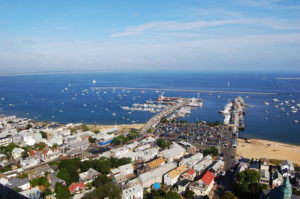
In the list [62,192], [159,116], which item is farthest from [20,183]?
[159,116]

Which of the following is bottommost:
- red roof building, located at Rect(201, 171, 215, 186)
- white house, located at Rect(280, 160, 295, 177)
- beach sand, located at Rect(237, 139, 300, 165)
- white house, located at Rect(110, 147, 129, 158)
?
beach sand, located at Rect(237, 139, 300, 165)

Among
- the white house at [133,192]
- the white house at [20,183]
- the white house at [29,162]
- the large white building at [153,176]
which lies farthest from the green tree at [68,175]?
the white house at [29,162]

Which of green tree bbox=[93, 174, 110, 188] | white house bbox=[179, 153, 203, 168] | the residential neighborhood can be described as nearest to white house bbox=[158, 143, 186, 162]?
the residential neighborhood

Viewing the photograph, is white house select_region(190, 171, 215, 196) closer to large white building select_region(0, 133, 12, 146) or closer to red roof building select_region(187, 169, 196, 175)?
red roof building select_region(187, 169, 196, 175)

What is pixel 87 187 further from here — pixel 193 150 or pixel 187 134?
pixel 187 134

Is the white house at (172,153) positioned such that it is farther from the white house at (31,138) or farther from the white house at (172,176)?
the white house at (31,138)

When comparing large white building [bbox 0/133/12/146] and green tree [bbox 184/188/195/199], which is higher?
large white building [bbox 0/133/12/146]

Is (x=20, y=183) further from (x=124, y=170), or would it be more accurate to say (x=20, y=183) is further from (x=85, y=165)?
(x=124, y=170)

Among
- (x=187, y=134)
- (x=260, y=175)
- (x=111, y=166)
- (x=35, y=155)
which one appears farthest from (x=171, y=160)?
(x=35, y=155)
